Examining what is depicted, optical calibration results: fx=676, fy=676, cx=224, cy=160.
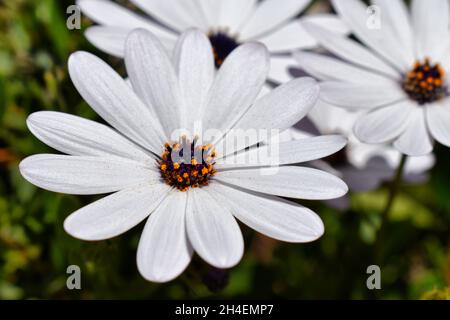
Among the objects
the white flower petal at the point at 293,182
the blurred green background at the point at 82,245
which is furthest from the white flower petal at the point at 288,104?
the blurred green background at the point at 82,245

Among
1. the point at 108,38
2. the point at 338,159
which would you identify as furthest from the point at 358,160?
the point at 108,38

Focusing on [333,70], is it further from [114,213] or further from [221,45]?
[114,213]

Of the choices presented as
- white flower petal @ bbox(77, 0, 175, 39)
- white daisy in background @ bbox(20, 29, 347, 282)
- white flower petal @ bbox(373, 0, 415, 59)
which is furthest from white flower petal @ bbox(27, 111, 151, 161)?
white flower petal @ bbox(373, 0, 415, 59)

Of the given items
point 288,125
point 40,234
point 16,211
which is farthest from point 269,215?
point 16,211

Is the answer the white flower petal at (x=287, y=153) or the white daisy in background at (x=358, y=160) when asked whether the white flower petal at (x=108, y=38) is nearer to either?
the white flower petal at (x=287, y=153)

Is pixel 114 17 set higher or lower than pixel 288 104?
higher

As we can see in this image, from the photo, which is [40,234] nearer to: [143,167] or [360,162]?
[143,167]

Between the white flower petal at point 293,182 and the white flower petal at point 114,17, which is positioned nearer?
the white flower petal at point 293,182
